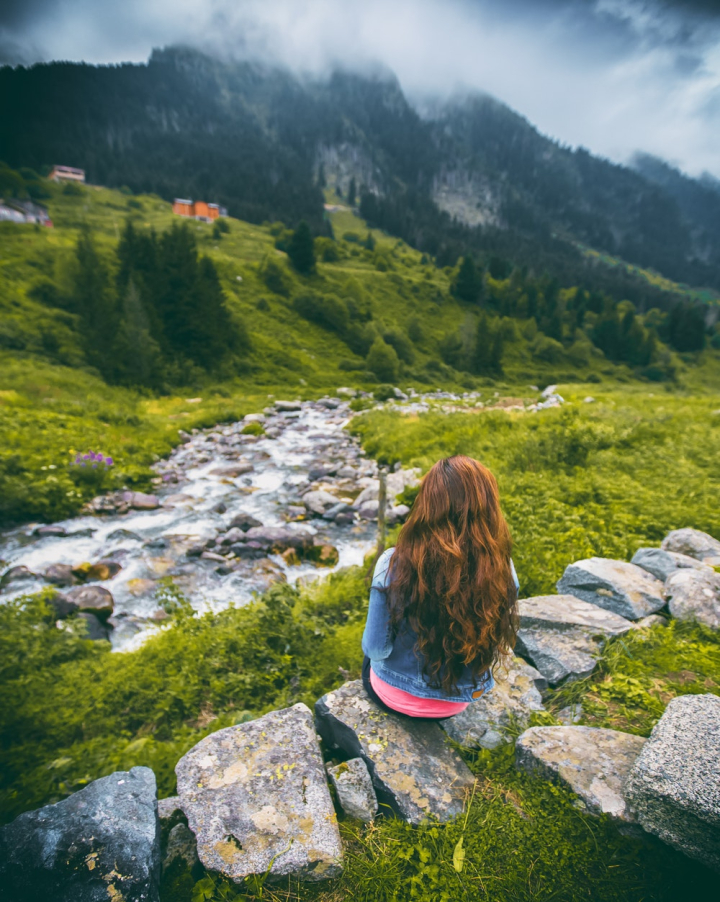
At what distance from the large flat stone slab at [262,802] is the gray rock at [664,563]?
4.85 m

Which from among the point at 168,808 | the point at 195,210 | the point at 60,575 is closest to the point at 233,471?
the point at 60,575

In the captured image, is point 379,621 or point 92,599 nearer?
point 379,621

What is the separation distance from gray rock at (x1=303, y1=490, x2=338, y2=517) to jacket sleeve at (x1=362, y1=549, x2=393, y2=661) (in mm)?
8282

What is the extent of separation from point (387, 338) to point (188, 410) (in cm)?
3365

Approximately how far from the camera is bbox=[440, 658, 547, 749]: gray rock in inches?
137

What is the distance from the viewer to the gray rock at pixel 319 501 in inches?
457

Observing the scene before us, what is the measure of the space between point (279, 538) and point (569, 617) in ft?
21.2

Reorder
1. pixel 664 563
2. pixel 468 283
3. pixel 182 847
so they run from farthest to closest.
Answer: pixel 468 283 → pixel 664 563 → pixel 182 847

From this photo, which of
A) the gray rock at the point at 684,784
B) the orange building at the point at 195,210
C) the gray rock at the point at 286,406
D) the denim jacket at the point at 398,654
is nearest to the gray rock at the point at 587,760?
the gray rock at the point at 684,784

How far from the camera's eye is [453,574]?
289cm

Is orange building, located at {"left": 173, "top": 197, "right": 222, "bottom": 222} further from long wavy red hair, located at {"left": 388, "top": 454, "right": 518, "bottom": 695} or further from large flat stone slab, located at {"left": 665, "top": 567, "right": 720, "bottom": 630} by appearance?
large flat stone slab, located at {"left": 665, "top": 567, "right": 720, "bottom": 630}

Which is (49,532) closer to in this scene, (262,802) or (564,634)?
(262,802)

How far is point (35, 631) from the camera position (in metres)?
5.24

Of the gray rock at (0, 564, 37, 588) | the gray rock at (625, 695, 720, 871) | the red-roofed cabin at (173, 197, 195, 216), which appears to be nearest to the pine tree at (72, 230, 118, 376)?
the gray rock at (0, 564, 37, 588)
